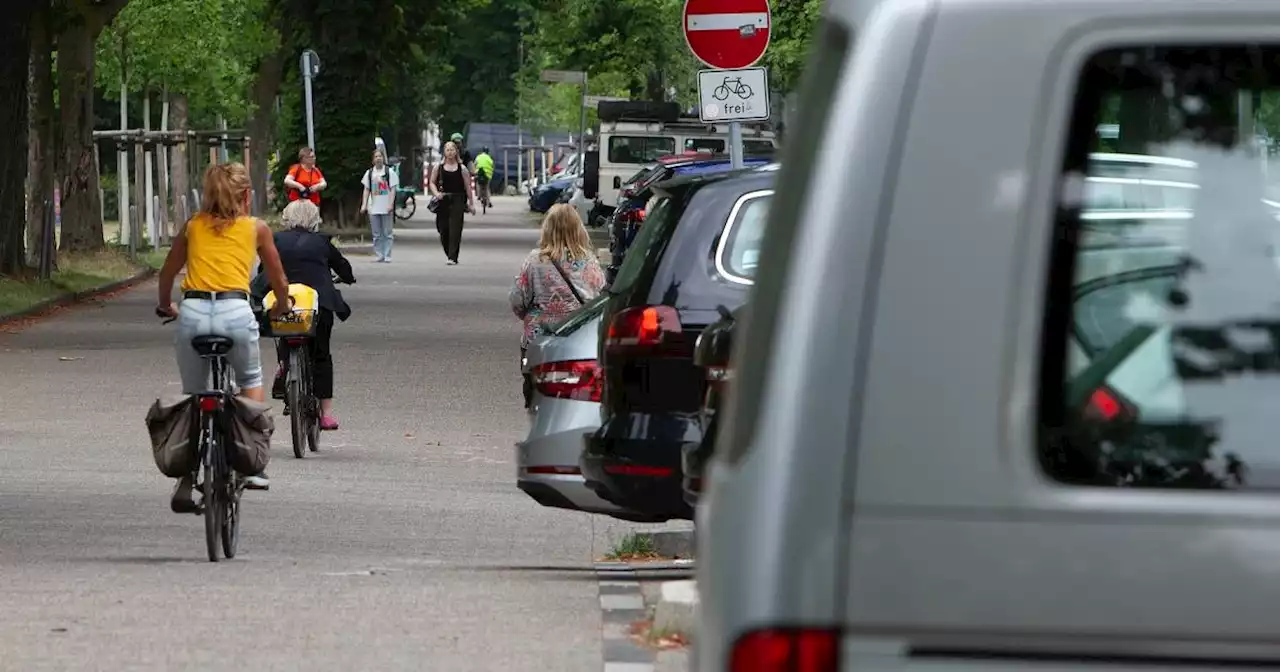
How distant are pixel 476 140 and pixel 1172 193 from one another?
111 m

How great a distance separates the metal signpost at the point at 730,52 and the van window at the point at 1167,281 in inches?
496

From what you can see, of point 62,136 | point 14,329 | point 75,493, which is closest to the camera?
point 75,493

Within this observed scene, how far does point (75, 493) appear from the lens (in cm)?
1383

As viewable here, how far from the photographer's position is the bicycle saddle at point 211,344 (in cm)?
1167

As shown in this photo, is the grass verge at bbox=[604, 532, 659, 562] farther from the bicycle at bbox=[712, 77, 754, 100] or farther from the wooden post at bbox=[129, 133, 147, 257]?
the wooden post at bbox=[129, 133, 147, 257]

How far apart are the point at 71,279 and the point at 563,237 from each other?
746 inches

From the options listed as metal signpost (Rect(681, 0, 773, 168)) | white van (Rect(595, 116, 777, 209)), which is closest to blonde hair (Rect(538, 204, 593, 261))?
metal signpost (Rect(681, 0, 773, 168))

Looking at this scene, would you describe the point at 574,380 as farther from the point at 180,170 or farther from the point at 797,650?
the point at 180,170

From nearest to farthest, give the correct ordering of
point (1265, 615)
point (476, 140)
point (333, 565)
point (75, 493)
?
point (1265, 615), point (333, 565), point (75, 493), point (476, 140)

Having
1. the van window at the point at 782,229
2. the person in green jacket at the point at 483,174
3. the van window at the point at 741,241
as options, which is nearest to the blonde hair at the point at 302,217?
the van window at the point at 741,241

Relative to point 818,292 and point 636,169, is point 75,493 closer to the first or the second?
point 818,292

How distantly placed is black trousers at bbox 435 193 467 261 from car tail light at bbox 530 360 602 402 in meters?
30.5

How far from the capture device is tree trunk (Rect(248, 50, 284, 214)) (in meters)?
60.2

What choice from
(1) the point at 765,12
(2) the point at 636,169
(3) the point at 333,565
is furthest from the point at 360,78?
(3) the point at 333,565
